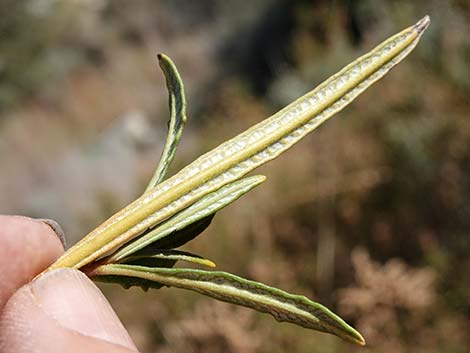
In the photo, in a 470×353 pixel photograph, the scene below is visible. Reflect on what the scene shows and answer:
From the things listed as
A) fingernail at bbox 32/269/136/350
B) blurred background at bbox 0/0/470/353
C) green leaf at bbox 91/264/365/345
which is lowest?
fingernail at bbox 32/269/136/350

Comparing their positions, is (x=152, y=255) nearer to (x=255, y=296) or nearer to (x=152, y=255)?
(x=152, y=255)

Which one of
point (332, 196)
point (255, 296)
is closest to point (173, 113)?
point (255, 296)

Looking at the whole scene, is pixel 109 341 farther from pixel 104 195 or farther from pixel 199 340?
pixel 104 195

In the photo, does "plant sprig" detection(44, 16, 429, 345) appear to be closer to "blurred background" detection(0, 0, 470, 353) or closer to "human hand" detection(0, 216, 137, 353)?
"human hand" detection(0, 216, 137, 353)

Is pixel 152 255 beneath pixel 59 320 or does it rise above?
above

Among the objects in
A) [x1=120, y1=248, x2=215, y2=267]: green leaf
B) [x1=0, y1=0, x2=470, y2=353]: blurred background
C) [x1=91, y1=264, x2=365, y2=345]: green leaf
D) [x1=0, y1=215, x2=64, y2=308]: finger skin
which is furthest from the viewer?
[x1=0, y1=0, x2=470, y2=353]: blurred background

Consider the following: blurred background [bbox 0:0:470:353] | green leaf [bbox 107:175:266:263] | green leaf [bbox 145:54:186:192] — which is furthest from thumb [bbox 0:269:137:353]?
blurred background [bbox 0:0:470:353]
